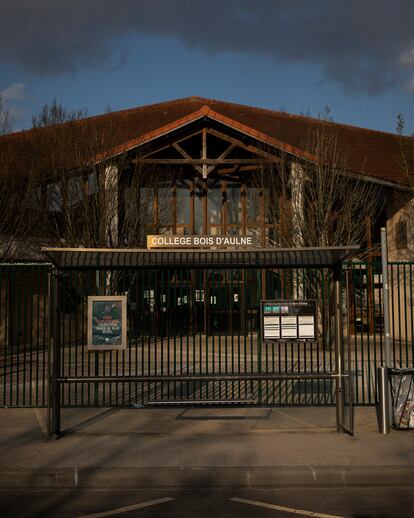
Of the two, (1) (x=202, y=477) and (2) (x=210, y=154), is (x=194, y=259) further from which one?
(2) (x=210, y=154)

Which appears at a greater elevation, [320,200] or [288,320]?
[320,200]

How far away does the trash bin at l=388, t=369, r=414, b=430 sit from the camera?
28.5ft

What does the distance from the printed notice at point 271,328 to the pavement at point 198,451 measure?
135 cm

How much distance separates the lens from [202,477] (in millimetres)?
7039

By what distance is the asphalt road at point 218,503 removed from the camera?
5.92 metres

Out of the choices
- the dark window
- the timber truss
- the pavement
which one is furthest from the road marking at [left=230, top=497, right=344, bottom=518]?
the dark window

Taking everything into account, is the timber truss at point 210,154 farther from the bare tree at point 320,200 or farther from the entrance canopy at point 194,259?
the entrance canopy at point 194,259

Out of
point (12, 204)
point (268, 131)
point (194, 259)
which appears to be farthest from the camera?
point (268, 131)

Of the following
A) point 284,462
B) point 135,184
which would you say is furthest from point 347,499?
point 135,184

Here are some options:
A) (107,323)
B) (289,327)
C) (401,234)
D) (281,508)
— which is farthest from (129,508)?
(401,234)

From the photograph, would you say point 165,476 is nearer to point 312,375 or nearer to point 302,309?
point 312,375

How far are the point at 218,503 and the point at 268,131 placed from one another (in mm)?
25681

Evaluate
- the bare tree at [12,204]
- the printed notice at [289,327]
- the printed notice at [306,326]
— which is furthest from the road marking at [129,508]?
the bare tree at [12,204]

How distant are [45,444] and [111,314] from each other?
206 cm
